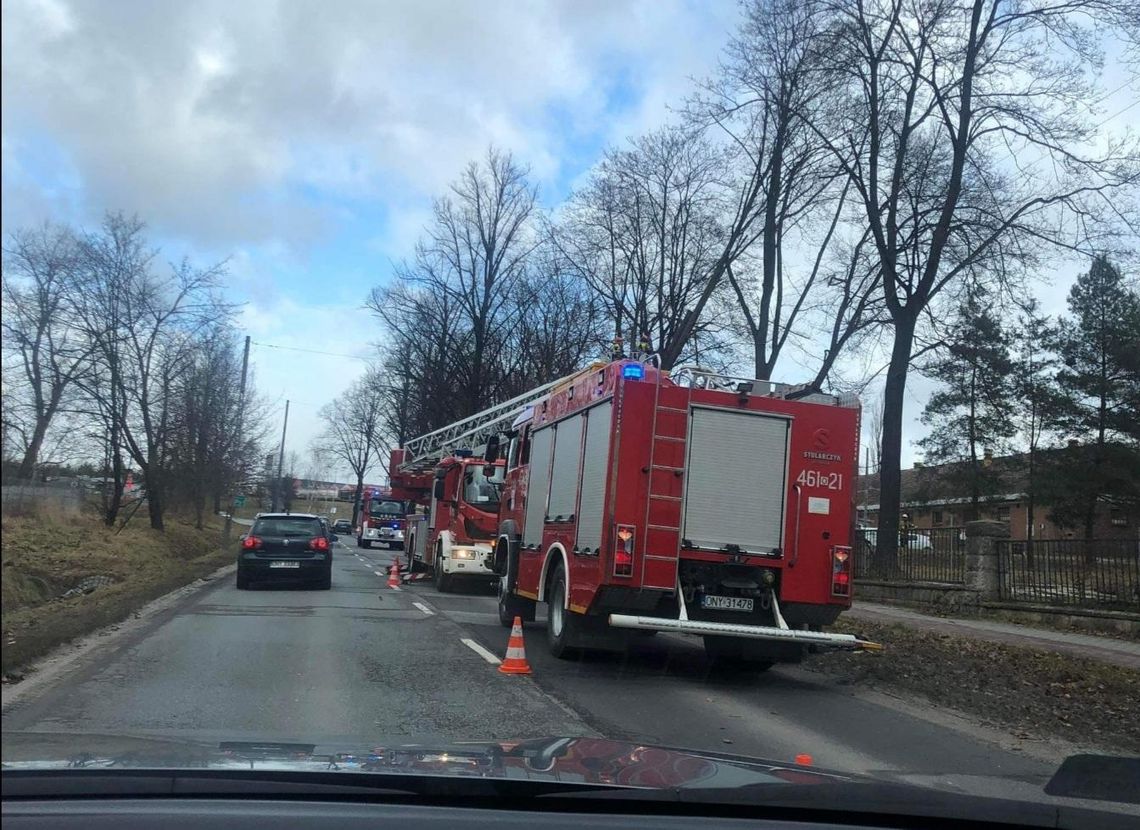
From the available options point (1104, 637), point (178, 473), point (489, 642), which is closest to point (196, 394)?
point (178, 473)

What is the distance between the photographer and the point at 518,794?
3.34 m

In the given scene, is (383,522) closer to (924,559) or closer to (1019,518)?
(1019,518)

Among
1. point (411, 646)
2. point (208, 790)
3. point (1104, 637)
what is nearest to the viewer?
point (208, 790)

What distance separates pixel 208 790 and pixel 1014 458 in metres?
43.2

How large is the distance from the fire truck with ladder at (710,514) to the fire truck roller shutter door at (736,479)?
0.01m

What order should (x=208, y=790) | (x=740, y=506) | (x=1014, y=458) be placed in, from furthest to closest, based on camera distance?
(x=1014, y=458) → (x=740, y=506) → (x=208, y=790)

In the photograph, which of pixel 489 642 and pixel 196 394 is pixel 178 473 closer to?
pixel 196 394

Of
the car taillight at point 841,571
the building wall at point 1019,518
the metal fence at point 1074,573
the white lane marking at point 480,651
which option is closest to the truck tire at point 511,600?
the white lane marking at point 480,651

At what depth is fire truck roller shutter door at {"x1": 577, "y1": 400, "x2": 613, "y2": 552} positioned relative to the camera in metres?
9.88

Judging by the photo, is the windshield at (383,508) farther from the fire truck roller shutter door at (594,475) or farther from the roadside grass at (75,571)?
the fire truck roller shutter door at (594,475)

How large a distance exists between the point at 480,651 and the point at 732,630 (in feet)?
10.3

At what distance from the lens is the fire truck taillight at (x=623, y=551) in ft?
31.2

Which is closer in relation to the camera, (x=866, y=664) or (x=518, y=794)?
(x=518, y=794)

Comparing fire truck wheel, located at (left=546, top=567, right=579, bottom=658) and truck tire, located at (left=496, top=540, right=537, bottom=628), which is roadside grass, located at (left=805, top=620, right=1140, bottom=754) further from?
truck tire, located at (left=496, top=540, right=537, bottom=628)
